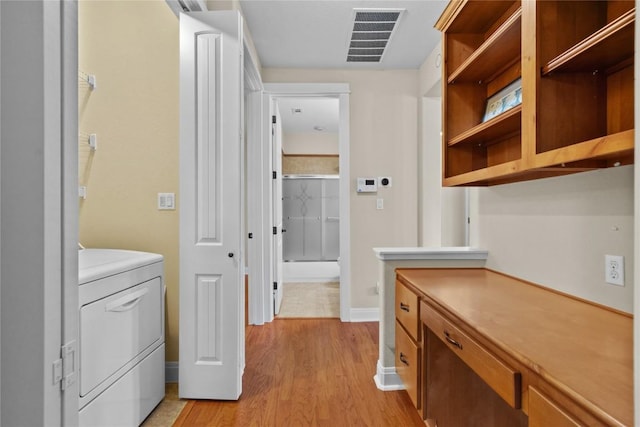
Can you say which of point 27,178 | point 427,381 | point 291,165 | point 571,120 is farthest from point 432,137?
point 291,165

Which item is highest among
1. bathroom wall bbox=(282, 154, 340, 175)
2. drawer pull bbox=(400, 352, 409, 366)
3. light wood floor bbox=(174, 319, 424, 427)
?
bathroom wall bbox=(282, 154, 340, 175)

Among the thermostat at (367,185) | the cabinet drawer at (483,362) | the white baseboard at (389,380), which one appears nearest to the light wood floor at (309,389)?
the white baseboard at (389,380)

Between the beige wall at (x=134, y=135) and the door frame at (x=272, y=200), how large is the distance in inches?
43.9

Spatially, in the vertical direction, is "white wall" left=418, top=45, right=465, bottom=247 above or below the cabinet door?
above

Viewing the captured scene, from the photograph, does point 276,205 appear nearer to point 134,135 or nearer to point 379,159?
point 379,159

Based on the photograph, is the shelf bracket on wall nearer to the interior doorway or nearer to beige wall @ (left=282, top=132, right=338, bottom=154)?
the interior doorway

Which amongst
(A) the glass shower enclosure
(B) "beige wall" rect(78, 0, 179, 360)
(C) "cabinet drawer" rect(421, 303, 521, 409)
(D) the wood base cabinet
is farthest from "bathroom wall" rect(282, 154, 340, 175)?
(C) "cabinet drawer" rect(421, 303, 521, 409)

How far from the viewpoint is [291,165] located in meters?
7.16

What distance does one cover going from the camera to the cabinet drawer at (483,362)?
938 millimetres

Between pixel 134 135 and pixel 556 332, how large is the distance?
2.47m

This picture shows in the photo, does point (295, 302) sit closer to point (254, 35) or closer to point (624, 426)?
point (254, 35)

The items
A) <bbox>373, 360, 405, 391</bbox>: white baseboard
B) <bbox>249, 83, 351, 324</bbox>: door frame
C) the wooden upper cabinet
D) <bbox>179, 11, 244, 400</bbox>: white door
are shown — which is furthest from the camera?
<bbox>249, 83, 351, 324</bbox>: door frame

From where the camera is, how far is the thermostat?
3.46 meters

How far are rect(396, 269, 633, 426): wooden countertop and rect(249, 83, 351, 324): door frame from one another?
1721 millimetres
